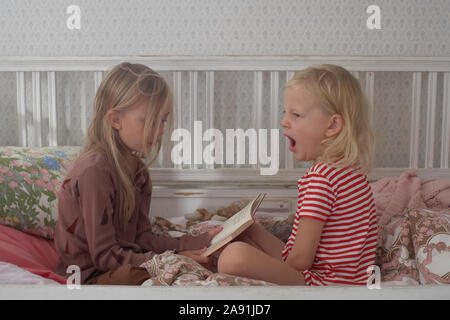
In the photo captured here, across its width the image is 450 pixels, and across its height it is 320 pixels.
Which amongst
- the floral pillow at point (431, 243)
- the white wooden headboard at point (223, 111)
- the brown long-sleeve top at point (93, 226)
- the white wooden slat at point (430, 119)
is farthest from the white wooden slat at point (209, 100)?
the white wooden slat at point (430, 119)

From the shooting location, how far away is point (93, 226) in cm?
74

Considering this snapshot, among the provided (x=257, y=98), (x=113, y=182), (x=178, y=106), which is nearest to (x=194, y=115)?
(x=178, y=106)

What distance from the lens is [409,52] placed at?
1055mm

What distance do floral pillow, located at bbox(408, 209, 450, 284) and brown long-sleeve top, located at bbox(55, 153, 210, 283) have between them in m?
0.42

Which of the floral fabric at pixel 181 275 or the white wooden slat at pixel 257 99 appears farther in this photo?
the white wooden slat at pixel 257 99

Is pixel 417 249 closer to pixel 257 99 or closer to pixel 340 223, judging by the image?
pixel 340 223

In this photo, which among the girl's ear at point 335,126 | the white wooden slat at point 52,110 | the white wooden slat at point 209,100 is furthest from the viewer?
the white wooden slat at point 209,100

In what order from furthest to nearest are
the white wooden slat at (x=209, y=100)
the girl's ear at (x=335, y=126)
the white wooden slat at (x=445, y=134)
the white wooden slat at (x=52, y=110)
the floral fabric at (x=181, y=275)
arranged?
the white wooden slat at (x=445, y=134), the white wooden slat at (x=209, y=100), the white wooden slat at (x=52, y=110), the girl's ear at (x=335, y=126), the floral fabric at (x=181, y=275)

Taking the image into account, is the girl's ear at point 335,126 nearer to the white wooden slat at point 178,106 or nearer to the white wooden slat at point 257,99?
the white wooden slat at point 257,99

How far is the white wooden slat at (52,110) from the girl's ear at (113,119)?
0.15m

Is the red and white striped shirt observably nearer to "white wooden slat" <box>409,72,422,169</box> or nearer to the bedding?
the bedding

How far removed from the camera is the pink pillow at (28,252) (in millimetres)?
772

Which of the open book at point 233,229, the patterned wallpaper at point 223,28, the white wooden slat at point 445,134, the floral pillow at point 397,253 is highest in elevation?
the patterned wallpaper at point 223,28

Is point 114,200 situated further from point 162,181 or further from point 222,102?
point 222,102
